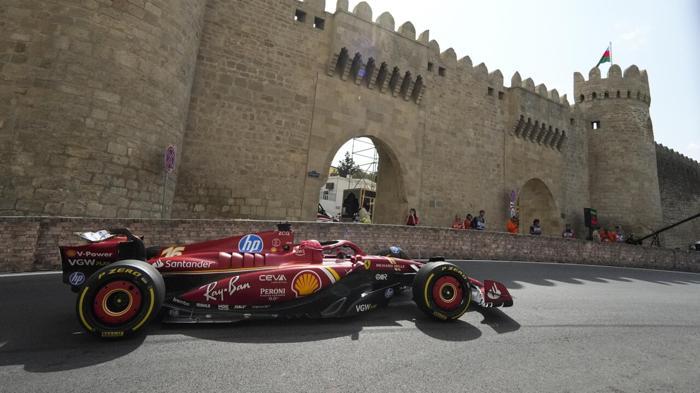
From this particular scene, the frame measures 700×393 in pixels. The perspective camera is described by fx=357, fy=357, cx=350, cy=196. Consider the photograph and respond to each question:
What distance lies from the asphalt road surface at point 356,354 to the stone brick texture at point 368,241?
4.60ft

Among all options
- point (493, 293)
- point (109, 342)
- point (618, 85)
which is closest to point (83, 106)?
point (109, 342)

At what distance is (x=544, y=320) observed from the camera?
4.20m

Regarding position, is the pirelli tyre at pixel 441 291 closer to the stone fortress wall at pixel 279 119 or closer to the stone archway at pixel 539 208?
the stone fortress wall at pixel 279 119

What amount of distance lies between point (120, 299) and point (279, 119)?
9.70 meters

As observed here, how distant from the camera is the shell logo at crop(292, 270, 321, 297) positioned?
347cm

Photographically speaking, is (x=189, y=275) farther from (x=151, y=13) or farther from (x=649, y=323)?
(x=151, y=13)

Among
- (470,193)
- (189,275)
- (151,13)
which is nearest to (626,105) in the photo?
(470,193)

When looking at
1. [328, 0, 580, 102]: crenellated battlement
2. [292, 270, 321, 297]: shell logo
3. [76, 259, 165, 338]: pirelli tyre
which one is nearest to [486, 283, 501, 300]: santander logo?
[292, 270, 321, 297]: shell logo

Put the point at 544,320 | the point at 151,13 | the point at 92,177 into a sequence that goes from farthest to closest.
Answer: the point at 151,13
the point at 92,177
the point at 544,320

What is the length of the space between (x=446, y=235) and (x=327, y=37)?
827 cm

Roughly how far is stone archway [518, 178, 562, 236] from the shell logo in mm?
18055

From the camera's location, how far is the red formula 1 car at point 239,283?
289cm

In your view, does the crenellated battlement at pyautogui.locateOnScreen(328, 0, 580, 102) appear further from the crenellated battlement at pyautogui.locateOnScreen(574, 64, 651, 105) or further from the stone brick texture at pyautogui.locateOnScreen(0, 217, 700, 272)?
the stone brick texture at pyautogui.locateOnScreen(0, 217, 700, 272)

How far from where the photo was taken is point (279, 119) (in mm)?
11977
